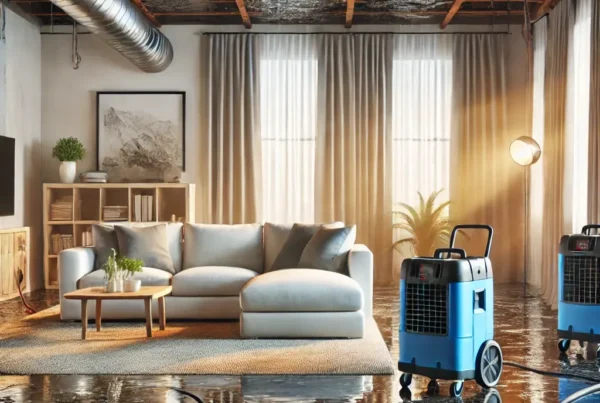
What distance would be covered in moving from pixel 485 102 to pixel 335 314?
15.8 ft

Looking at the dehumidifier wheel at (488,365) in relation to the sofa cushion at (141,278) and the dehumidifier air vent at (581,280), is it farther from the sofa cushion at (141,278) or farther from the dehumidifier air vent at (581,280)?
the sofa cushion at (141,278)

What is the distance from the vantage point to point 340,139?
33.3ft

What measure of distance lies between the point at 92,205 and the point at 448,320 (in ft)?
21.9

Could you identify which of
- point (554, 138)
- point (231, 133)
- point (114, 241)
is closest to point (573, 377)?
point (554, 138)

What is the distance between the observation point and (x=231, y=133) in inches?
400

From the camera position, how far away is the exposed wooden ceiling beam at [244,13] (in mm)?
9008

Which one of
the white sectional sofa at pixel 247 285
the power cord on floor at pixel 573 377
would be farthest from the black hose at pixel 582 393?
the white sectional sofa at pixel 247 285

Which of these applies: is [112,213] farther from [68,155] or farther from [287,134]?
[287,134]

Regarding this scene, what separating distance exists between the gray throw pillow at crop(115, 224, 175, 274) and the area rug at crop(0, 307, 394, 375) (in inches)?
25.1

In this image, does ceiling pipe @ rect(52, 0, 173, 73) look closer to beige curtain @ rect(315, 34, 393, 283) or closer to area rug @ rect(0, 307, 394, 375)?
beige curtain @ rect(315, 34, 393, 283)

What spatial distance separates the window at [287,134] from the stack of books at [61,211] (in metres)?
2.21

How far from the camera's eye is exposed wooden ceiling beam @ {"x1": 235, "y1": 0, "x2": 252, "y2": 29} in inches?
355

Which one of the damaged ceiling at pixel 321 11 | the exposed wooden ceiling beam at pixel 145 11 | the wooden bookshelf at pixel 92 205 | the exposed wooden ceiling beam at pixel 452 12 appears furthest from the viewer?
the wooden bookshelf at pixel 92 205

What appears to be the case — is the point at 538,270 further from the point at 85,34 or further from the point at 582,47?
the point at 85,34
